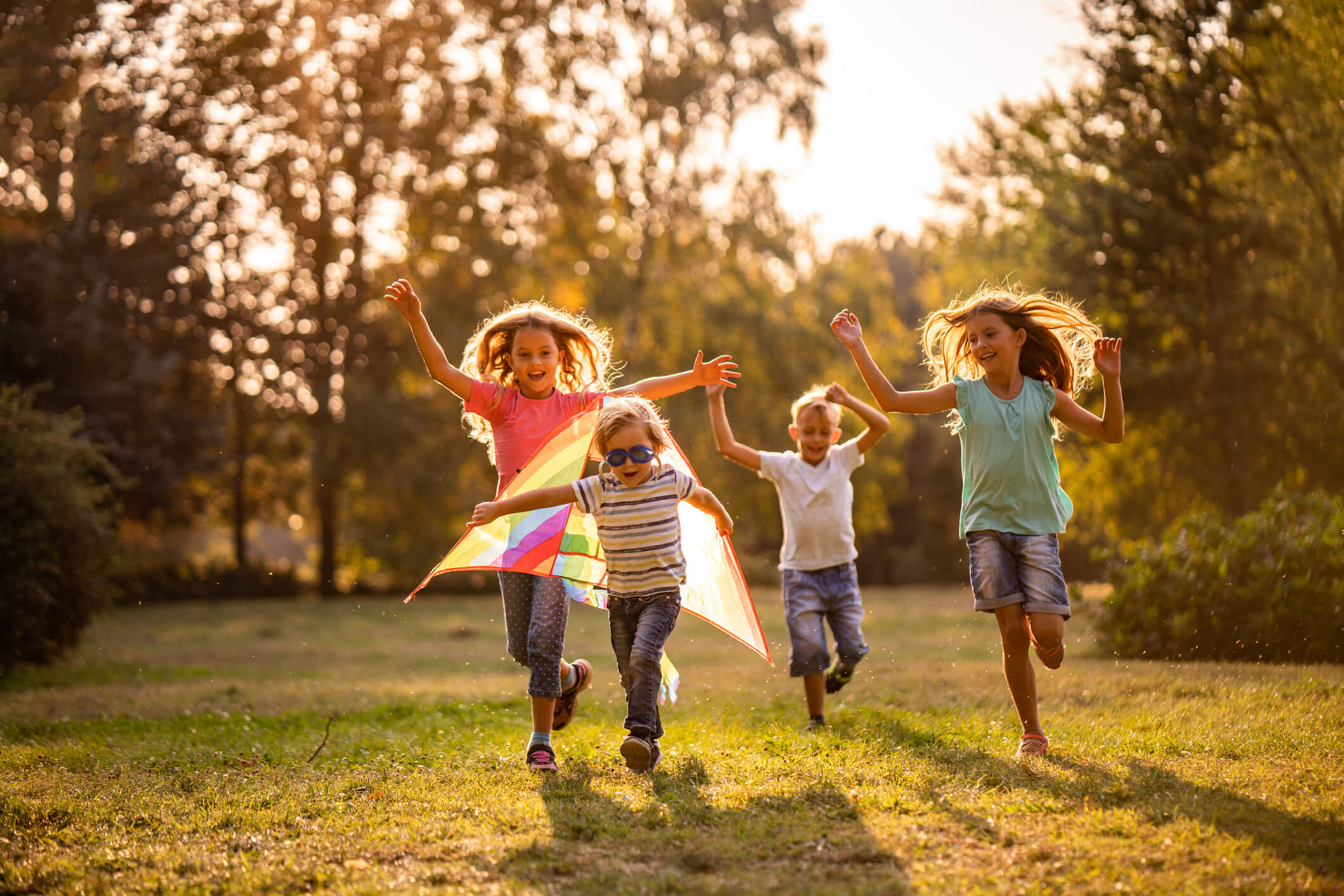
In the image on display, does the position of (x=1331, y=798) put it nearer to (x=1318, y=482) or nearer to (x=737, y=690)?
(x=737, y=690)

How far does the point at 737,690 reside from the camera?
28.4 ft

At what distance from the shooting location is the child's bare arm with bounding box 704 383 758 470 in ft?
21.0

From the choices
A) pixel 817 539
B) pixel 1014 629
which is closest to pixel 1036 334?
pixel 1014 629

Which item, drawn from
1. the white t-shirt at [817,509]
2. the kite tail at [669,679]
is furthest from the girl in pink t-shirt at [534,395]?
the white t-shirt at [817,509]

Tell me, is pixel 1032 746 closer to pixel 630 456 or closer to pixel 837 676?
pixel 837 676

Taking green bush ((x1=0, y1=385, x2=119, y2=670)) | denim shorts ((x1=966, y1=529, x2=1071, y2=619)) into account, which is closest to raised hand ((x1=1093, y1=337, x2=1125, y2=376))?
denim shorts ((x1=966, y1=529, x2=1071, y2=619))

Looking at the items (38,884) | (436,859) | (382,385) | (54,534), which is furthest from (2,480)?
(382,385)

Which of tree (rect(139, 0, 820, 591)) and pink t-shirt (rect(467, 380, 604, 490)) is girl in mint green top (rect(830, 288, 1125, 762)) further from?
tree (rect(139, 0, 820, 591))

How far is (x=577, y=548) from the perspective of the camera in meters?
5.93

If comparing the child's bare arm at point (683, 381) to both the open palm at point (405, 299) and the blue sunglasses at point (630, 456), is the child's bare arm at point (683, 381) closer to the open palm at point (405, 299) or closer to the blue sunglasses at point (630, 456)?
the blue sunglasses at point (630, 456)

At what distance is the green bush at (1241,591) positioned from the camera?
875 cm

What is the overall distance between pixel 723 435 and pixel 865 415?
2.69 ft

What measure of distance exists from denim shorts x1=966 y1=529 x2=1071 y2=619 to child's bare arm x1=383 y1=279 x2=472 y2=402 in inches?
106

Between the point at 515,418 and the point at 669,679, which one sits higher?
the point at 515,418
